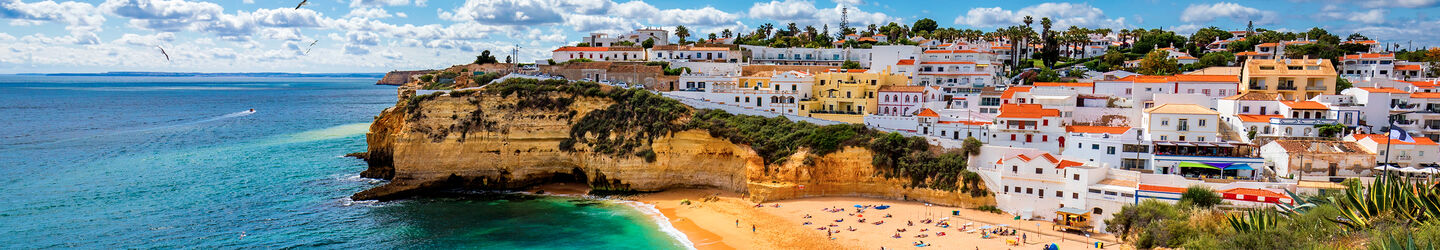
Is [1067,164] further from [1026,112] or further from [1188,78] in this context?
[1188,78]

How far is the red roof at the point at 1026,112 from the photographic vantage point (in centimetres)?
3834

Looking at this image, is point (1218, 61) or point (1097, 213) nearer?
point (1097, 213)

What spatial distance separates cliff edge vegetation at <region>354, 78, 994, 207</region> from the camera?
38.0 m

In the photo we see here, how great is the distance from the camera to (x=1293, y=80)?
44594 millimetres

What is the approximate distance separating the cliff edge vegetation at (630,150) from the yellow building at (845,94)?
5.74m

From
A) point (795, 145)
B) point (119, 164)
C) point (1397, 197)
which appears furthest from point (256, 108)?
point (1397, 197)

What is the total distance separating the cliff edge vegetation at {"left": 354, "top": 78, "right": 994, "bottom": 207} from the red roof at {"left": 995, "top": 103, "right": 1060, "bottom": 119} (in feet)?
12.1

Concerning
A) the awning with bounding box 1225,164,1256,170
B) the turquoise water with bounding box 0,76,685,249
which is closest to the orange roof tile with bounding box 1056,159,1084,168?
the awning with bounding box 1225,164,1256,170

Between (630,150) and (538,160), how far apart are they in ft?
18.8

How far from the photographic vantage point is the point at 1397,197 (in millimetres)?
20578

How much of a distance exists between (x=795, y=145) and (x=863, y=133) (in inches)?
128

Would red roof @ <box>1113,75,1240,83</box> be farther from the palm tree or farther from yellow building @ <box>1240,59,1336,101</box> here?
the palm tree

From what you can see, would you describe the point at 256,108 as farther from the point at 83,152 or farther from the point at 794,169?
the point at 794,169

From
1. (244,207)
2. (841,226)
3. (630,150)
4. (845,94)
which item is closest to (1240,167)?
(841,226)
